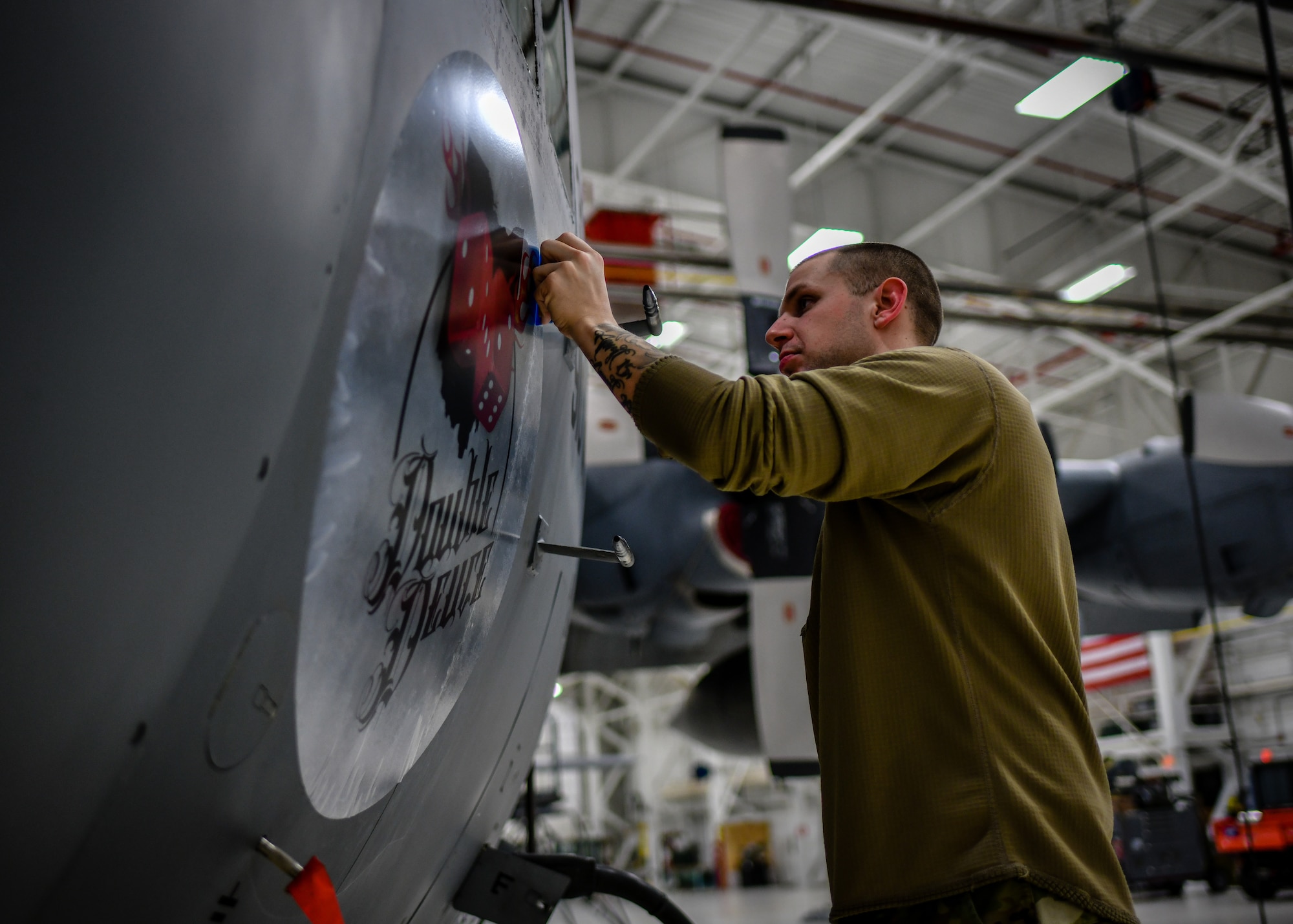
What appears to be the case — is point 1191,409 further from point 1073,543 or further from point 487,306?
point 487,306

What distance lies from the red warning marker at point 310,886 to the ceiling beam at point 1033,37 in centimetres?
607

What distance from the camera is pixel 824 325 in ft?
4.99

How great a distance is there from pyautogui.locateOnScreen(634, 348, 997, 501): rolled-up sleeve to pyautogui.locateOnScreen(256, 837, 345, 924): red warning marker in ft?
1.81

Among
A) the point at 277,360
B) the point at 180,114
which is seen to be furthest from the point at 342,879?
the point at 180,114

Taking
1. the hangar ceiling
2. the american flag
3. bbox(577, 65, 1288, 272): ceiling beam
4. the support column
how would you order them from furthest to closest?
the american flag → the support column → bbox(577, 65, 1288, 272): ceiling beam → the hangar ceiling

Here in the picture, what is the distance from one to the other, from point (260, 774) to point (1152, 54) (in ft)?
23.6

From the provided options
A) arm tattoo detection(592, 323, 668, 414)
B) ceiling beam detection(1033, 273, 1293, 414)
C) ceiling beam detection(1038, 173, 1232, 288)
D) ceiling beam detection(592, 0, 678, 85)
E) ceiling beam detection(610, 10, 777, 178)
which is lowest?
arm tattoo detection(592, 323, 668, 414)

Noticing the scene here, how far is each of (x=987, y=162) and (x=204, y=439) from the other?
17492 mm

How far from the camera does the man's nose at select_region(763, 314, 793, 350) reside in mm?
1531

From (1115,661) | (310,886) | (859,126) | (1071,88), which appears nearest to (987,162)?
(859,126)

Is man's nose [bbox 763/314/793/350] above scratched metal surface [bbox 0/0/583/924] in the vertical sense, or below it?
above

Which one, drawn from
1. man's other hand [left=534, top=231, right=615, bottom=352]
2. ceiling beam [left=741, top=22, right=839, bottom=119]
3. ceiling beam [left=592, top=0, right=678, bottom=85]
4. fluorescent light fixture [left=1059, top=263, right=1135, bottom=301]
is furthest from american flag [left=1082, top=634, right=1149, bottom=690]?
man's other hand [left=534, top=231, right=615, bottom=352]

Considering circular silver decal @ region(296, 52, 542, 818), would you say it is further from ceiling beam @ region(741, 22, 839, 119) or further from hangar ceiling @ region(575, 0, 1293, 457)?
ceiling beam @ region(741, 22, 839, 119)

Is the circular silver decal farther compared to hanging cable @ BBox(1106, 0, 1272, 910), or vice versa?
hanging cable @ BBox(1106, 0, 1272, 910)
